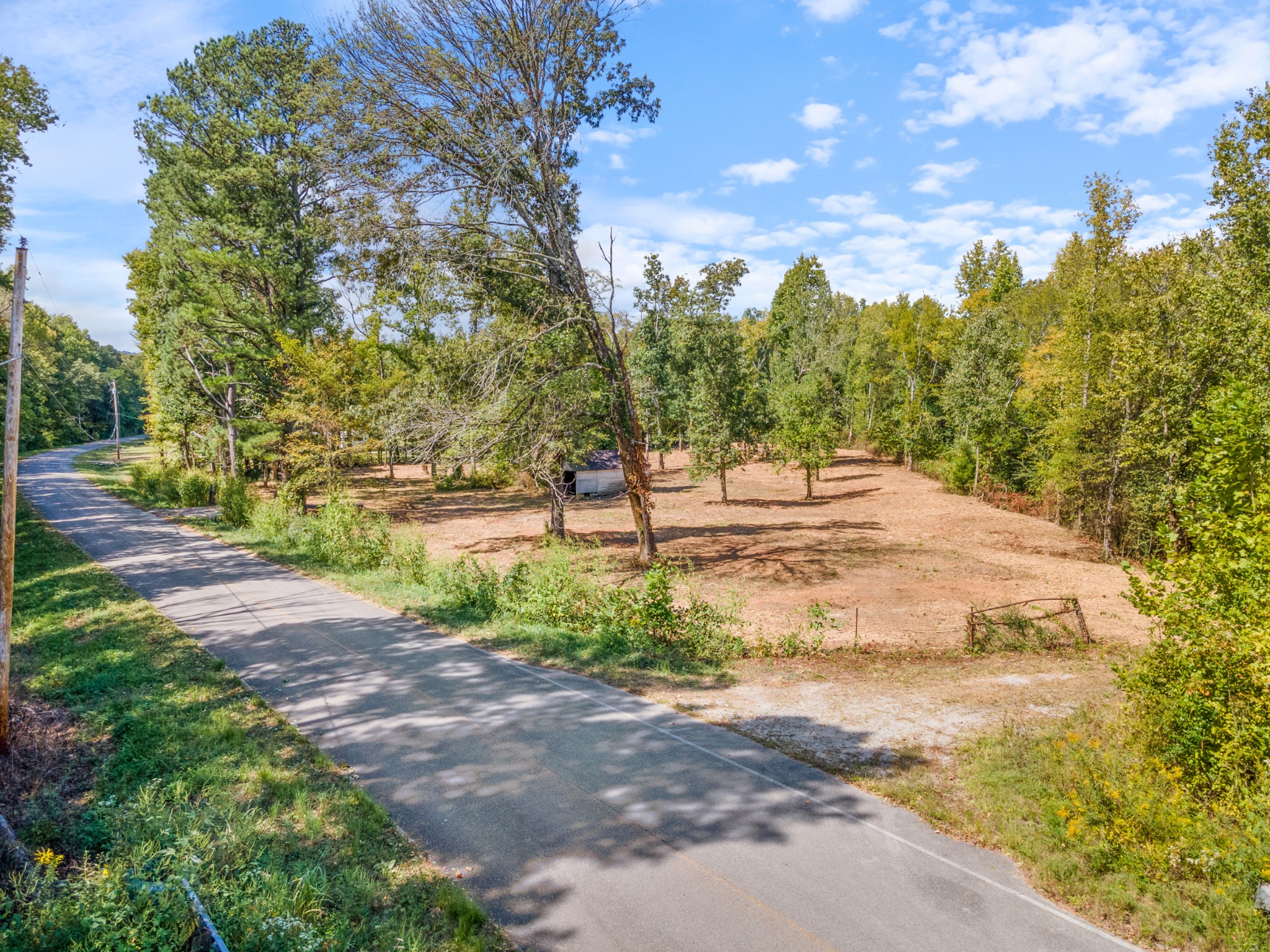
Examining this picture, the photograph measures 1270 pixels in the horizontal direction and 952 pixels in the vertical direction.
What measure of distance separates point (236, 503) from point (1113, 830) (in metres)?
25.8

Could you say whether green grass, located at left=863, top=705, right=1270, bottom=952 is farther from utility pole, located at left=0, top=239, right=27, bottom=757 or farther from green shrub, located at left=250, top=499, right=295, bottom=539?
green shrub, located at left=250, top=499, right=295, bottom=539

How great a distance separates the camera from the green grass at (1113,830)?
4.41 m

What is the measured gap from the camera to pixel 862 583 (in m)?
17.4

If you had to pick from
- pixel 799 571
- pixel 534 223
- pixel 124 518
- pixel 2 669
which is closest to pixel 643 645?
pixel 2 669

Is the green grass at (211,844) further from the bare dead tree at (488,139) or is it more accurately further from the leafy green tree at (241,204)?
the leafy green tree at (241,204)

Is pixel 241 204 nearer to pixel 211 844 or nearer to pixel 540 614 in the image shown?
pixel 540 614

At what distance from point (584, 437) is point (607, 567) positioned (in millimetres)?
3780

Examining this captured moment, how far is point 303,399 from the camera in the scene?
2095 centimetres

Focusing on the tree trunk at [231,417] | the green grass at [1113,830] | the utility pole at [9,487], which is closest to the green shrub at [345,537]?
the utility pole at [9,487]

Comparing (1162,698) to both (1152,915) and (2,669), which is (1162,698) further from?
(2,669)

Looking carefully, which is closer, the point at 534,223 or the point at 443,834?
Result: the point at 443,834

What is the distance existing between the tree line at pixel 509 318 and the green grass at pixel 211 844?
9102 millimetres

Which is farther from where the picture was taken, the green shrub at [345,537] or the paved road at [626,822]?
the green shrub at [345,537]

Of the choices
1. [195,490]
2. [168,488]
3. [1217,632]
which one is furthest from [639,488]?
[168,488]
